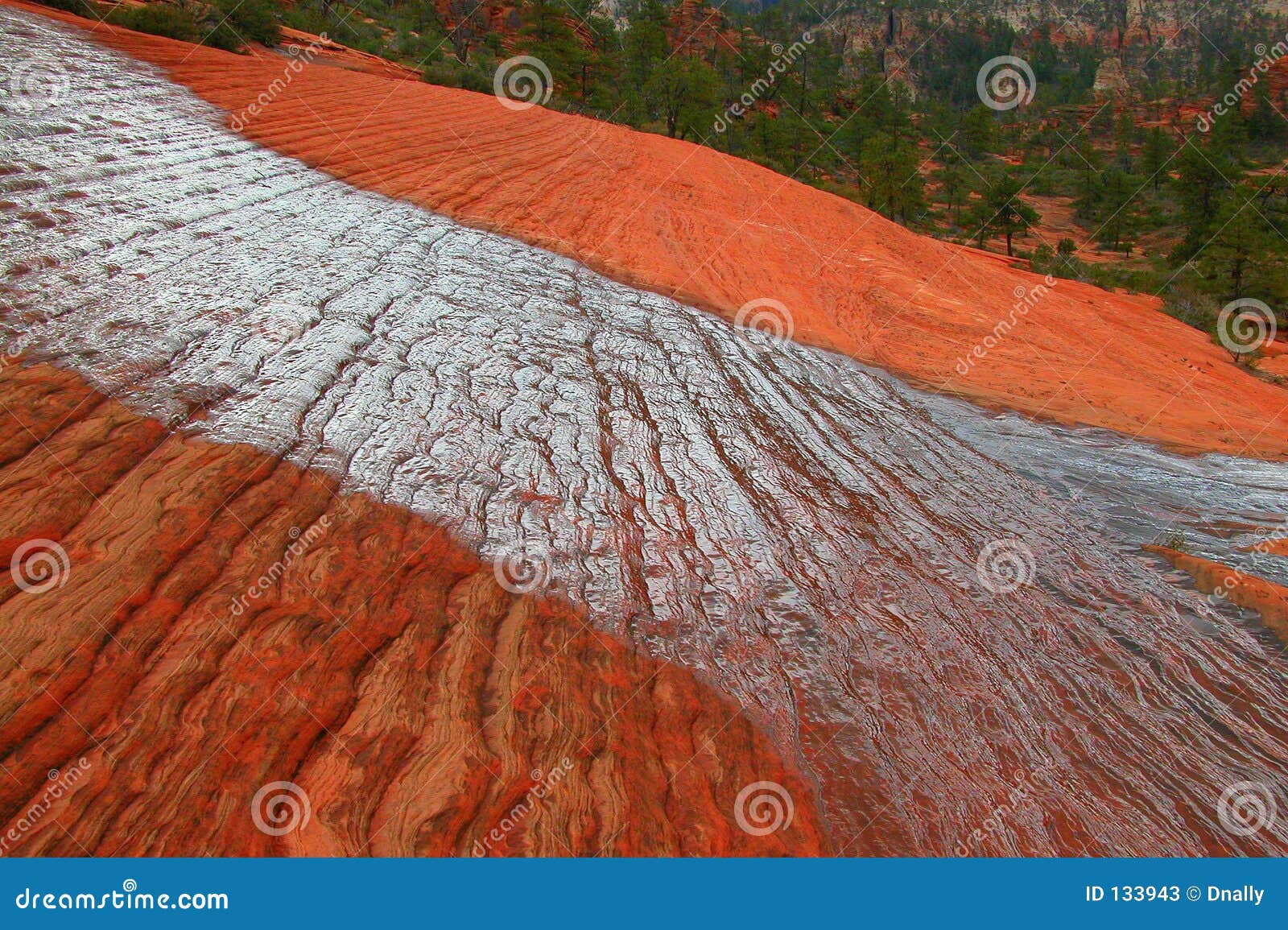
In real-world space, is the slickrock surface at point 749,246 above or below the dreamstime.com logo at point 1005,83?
below

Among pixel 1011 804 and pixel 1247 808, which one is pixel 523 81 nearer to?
pixel 1011 804

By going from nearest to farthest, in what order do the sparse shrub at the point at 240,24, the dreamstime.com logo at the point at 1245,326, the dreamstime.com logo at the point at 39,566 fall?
the dreamstime.com logo at the point at 39,566
the dreamstime.com logo at the point at 1245,326
the sparse shrub at the point at 240,24

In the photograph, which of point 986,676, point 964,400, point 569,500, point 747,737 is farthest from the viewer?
point 964,400

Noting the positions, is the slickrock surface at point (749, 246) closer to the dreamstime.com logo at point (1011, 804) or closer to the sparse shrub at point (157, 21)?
the sparse shrub at point (157, 21)

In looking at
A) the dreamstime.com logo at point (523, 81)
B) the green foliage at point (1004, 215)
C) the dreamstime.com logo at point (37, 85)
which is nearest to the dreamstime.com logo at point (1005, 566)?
the dreamstime.com logo at point (37, 85)

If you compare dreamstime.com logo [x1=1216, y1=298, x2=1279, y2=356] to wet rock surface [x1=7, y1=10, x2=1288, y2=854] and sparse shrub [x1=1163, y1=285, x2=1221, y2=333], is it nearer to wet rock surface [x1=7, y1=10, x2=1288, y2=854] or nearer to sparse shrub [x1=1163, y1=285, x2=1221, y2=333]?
sparse shrub [x1=1163, y1=285, x2=1221, y2=333]

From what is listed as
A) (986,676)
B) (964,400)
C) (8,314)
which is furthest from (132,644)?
(964,400)

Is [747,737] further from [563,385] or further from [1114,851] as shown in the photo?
[563,385]
